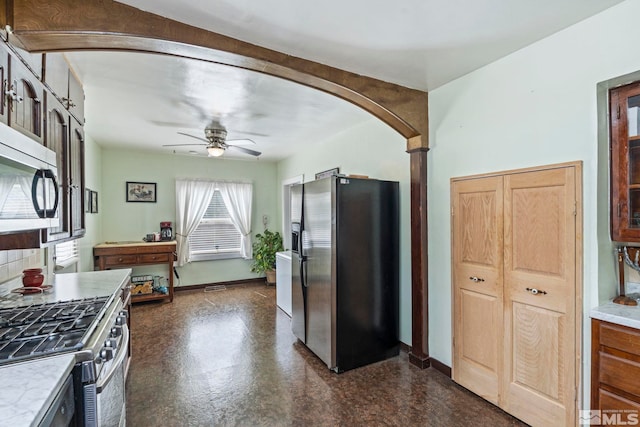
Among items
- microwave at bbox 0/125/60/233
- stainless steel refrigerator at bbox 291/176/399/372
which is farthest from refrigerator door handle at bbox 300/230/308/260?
microwave at bbox 0/125/60/233

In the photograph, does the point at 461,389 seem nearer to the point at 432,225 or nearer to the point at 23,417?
the point at 432,225

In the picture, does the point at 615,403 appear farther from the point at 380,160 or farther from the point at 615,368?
the point at 380,160

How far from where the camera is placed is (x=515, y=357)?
211cm

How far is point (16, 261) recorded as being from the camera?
219cm

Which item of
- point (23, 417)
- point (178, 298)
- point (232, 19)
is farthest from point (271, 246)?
point (23, 417)

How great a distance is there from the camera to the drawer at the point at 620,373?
4.87 ft

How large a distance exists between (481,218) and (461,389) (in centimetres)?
138

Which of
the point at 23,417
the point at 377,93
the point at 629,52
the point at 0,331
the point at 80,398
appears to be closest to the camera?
the point at 23,417

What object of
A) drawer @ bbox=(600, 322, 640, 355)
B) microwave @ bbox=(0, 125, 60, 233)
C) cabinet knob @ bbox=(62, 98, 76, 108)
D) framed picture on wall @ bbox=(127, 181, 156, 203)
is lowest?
drawer @ bbox=(600, 322, 640, 355)

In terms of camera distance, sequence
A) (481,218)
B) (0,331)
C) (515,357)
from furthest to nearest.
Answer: (481,218) → (515,357) → (0,331)

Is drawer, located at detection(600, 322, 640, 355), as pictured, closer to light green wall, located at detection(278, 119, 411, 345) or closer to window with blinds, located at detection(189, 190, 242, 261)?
light green wall, located at detection(278, 119, 411, 345)

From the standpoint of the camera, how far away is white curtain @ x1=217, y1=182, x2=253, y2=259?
5.95 metres

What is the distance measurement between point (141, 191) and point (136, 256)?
1227 mm

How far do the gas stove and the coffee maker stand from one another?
145 inches
